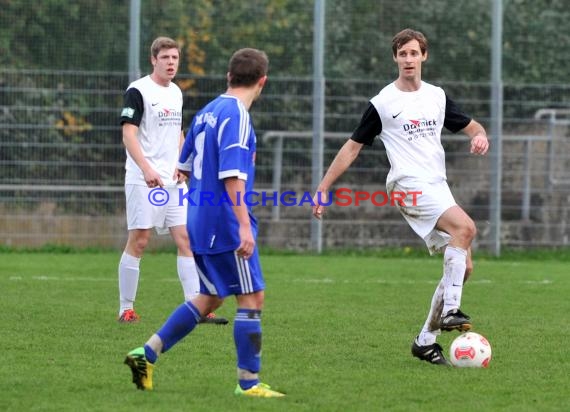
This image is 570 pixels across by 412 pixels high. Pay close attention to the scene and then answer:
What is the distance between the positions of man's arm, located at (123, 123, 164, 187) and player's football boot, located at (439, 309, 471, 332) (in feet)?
8.34

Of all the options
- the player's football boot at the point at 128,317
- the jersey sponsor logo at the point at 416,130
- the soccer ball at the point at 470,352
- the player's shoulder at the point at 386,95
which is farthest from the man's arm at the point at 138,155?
the soccer ball at the point at 470,352

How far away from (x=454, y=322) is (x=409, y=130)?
4.28ft

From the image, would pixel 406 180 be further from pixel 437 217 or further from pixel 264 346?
pixel 264 346

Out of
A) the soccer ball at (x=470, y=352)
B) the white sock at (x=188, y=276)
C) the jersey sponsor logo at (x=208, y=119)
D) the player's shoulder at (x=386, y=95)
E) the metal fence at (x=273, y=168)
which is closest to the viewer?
the jersey sponsor logo at (x=208, y=119)

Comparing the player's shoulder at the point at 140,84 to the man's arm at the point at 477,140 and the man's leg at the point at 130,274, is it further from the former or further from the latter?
the man's arm at the point at 477,140

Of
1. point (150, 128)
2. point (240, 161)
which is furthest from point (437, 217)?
point (150, 128)

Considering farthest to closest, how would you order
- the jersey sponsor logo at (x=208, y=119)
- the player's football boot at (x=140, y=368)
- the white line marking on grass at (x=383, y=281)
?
1. the white line marking on grass at (x=383, y=281)
2. the player's football boot at (x=140, y=368)
3. the jersey sponsor logo at (x=208, y=119)

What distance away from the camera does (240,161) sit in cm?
586

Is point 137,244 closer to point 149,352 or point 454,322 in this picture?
point 454,322

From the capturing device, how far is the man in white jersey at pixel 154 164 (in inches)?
370

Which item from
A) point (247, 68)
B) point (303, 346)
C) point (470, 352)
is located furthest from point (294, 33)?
point (247, 68)

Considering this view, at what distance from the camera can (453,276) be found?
7469 millimetres

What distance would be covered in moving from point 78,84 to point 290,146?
2.93 meters

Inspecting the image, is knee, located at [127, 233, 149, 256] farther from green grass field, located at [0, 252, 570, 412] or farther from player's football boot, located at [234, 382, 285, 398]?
player's football boot, located at [234, 382, 285, 398]
